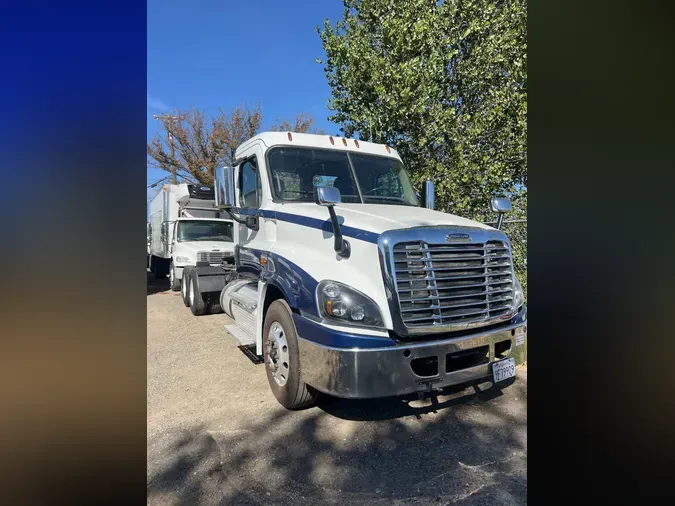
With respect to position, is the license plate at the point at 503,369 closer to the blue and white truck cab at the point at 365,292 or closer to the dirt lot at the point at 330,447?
the blue and white truck cab at the point at 365,292

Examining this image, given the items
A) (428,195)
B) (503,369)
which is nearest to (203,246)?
(428,195)

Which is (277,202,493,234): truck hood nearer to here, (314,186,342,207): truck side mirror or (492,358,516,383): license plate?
(314,186,342,207): truck side mirror

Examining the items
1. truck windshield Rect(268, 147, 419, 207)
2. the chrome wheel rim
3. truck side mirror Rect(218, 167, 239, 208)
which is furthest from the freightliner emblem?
truck side mirror Rect(218, 167, 239, 208)

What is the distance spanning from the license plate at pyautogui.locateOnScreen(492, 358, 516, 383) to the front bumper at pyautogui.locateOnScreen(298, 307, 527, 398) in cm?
6

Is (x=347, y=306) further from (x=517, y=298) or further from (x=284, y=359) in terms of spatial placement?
(x=517, y=298)

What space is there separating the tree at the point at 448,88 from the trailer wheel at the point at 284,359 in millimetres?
5330

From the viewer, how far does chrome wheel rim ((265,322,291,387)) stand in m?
3.73

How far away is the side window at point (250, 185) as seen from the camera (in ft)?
16.2

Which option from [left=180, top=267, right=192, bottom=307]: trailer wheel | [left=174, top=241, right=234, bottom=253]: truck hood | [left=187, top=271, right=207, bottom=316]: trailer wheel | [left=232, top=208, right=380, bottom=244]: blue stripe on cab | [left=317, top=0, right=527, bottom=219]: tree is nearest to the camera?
[left=232, top=208, right=380, bottom=244]: blue stripe on cab
